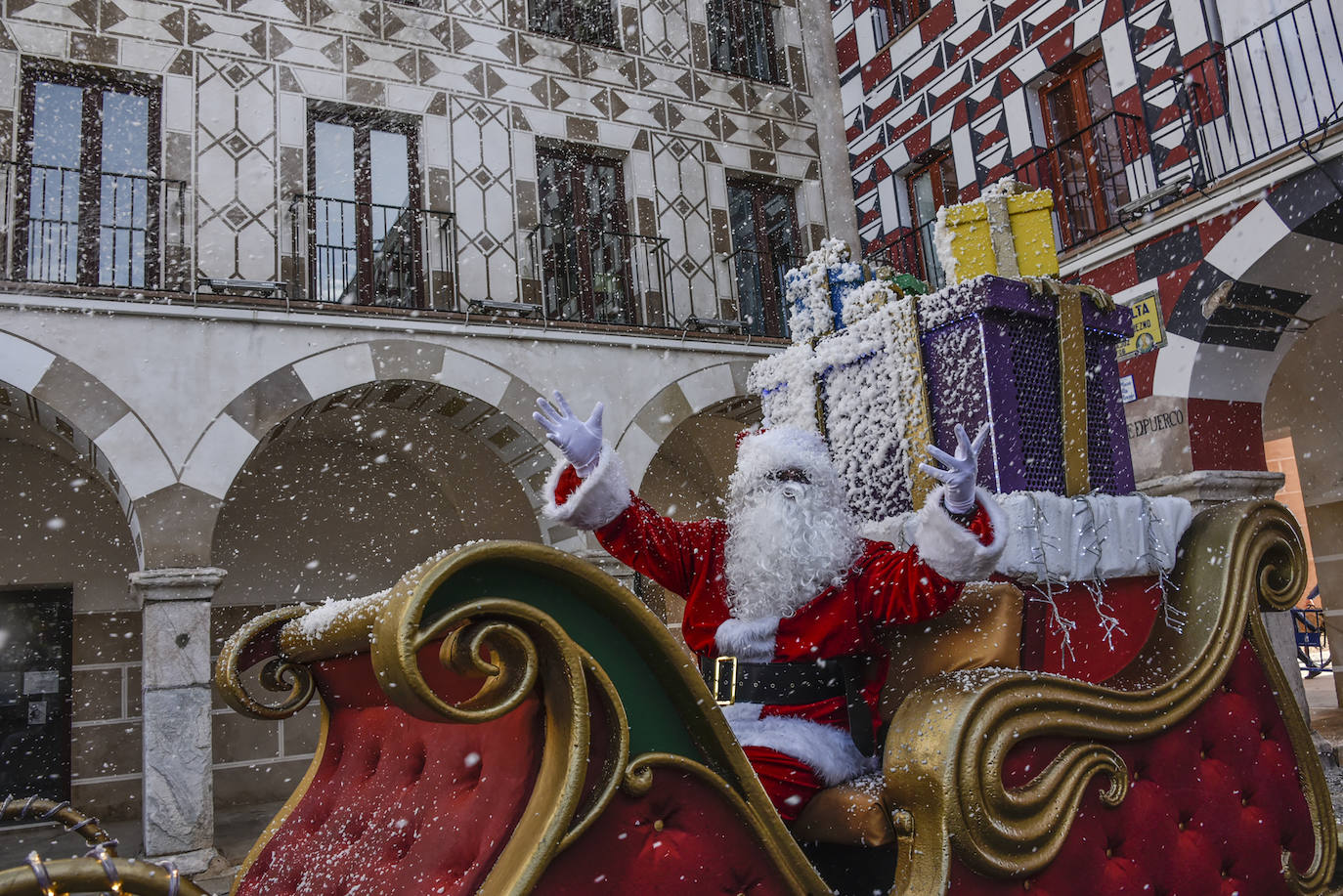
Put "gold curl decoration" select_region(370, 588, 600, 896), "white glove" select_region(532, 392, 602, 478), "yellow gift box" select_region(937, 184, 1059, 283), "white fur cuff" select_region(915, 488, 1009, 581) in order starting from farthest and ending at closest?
"yellow gift box" select_region(937, 184, 1059, 283)
"white glove" select_region(532, 392, 602, 478)
"white fur cuff" select_region(915, 488, 1009, 581)
"gold curl decoration" select_region(370, 588, 600, 896)

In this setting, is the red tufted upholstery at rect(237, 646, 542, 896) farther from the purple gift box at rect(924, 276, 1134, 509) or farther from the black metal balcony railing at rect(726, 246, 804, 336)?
the black metal balcony railing at rect(726, 246, 804, 336)

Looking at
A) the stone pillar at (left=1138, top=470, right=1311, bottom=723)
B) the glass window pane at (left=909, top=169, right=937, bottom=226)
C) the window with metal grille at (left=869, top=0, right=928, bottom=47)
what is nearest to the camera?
the stone pillar at (left=1138, top=470, right=1311, bottom=723)

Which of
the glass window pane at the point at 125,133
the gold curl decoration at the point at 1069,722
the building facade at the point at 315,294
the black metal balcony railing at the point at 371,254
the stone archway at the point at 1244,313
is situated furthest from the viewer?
the black metal balcony railing at the point at 371,254

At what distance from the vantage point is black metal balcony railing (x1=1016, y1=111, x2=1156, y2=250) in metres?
6.65

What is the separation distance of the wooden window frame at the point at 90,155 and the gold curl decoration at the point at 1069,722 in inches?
247

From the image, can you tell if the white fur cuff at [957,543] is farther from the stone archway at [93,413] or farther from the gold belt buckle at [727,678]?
the stone archway at [93,413]

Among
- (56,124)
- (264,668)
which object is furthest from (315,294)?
(264,668)

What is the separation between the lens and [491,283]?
741 centimetres

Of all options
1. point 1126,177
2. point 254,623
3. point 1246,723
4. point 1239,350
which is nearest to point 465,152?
point 1126,177

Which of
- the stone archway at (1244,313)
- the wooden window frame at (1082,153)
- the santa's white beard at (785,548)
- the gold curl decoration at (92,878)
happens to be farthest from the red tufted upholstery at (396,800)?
the wooden window frame at (1082,153)

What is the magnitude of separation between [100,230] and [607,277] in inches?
142

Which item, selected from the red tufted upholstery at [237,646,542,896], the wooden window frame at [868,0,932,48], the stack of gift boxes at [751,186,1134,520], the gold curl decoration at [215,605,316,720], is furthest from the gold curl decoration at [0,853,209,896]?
the wooden window frame at [868,0,932,48]

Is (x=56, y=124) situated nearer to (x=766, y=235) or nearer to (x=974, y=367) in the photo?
(x=766, y=235)

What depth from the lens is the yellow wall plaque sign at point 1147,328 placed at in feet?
20.8
